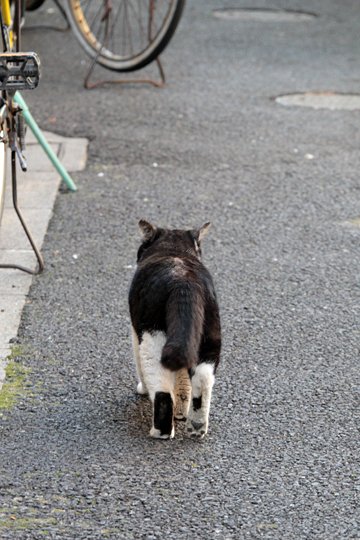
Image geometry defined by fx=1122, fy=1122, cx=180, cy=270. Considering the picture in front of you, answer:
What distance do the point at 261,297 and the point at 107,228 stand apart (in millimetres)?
1316

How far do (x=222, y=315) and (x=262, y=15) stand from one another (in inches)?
292

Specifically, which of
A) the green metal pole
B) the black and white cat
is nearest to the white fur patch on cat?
the black and white cat

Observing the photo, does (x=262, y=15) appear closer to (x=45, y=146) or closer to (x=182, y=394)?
(x=45, y=146)

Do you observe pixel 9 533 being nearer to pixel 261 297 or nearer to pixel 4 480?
pixel 4 480

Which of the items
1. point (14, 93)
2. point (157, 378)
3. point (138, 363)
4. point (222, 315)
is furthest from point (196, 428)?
point (14, 93)

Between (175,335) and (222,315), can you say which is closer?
(175,335)

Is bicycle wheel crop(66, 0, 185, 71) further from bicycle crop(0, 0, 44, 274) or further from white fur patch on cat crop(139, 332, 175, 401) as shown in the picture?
white fur patch on cat crop(139, 332, 175, 401)

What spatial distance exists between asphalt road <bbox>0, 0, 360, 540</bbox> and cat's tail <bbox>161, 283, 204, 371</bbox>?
46 centimetres

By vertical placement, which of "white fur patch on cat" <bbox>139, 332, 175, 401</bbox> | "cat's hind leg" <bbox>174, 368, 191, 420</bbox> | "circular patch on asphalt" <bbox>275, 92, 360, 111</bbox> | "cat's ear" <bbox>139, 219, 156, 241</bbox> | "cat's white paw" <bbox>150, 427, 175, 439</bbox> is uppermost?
"cat's ear" <bbox>139, 219, 156, 241</bbox>

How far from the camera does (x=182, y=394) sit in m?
4.48

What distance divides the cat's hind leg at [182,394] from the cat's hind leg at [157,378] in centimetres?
4

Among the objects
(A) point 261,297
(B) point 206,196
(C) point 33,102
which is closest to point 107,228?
(B) point 206,196

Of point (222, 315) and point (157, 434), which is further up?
point (157, 434)

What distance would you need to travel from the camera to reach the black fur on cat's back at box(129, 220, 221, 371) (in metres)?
4.14
